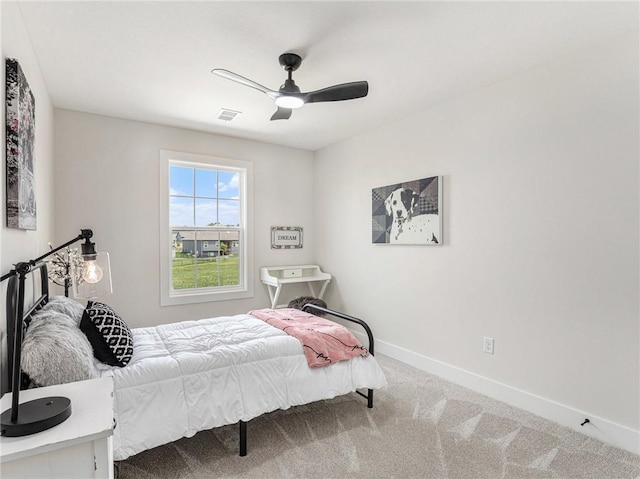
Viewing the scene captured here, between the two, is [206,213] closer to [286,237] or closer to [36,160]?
[286,237]

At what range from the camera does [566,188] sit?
2430 mm

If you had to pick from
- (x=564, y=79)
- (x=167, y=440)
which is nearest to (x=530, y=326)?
(x=564, y=79)

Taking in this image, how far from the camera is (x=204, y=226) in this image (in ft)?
13.9

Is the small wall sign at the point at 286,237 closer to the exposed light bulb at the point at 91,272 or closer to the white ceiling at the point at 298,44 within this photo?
the white ceiling at the point at 298,44

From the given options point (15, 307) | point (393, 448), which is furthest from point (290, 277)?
point (15, 307)

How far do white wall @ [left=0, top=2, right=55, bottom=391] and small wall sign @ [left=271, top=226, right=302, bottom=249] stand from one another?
2310 mm

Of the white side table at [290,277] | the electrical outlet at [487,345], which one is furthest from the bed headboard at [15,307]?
the electrical outlet at [487,345]

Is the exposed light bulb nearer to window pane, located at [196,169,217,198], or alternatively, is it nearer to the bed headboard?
the bed headboard

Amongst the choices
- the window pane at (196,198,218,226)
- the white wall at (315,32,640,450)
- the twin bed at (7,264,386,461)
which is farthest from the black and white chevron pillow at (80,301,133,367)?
the white wall at (315,32,640,450)

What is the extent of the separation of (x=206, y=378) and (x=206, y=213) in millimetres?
2593

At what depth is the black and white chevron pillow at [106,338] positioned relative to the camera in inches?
74.7

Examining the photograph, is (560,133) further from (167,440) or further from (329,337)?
(167,440)

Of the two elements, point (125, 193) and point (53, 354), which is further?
point (125, 193)

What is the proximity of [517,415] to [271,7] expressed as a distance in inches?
121
